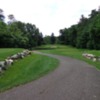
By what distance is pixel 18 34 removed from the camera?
81.6 meters

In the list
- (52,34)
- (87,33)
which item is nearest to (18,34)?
(87,33)

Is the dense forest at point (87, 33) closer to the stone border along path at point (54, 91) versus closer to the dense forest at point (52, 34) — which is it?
the dense forest at point (52, 34)

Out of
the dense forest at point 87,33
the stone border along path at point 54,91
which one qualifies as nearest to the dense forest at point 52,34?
the dense forest at point 87,33

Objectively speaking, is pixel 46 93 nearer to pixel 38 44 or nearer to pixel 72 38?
pixel 72 38

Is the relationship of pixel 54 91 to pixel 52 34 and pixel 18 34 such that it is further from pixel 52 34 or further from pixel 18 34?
pixel 52 34

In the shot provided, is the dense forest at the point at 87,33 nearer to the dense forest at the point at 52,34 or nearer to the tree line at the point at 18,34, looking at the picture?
the dense forest at the point at 52,34

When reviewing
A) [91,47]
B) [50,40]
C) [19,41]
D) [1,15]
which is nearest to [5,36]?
[19,41]

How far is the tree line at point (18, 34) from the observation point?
6588 centimetres

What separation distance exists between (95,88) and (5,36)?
55528 millimetres

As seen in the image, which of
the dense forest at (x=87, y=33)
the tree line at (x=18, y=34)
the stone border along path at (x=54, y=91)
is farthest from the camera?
the dense forest at (x=87, y=33)

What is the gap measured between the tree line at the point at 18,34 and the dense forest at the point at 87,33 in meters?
15.4

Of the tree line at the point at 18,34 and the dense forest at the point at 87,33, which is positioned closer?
the tree line at the point at 18,34

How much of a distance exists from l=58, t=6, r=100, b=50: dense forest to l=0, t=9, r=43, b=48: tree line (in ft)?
50.4

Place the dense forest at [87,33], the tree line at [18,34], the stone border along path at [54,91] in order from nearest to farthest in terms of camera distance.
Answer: the stone border along path at [54,91]
the tree line at [18,34]
the dense forest at [87,33]
